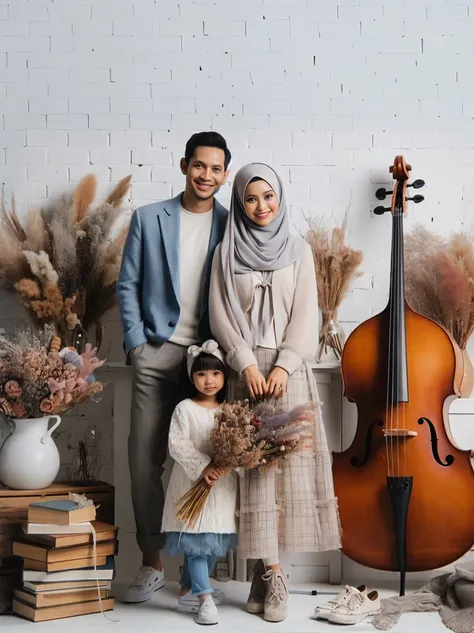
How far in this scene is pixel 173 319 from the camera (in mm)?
3365

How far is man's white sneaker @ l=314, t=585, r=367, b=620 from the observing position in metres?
3.04

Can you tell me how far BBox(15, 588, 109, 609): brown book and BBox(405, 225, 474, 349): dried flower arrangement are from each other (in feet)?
5.92

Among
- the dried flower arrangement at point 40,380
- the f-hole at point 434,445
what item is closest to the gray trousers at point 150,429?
the dried flower arrangement at point 40,380

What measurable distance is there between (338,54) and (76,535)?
2462 mm

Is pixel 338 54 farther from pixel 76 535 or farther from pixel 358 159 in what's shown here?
pixel 76 535

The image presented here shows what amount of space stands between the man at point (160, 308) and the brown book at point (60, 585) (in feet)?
→ 0.85

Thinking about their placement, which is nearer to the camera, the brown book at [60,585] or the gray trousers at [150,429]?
the brown book at [60,585]

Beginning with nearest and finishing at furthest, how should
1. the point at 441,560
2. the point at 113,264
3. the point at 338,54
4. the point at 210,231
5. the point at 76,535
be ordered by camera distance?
the point at 76,535, the point at 441,560, the point at 210,231, the point at 113,264, the point at 338,54

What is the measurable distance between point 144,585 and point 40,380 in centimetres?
87

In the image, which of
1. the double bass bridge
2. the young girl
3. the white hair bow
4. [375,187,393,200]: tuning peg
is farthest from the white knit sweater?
[375,187,393,200]: tuning peg

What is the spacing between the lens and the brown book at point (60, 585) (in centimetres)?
296

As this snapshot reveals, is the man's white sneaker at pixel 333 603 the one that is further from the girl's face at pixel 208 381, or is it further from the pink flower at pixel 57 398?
the pink flower at pixel 57 398

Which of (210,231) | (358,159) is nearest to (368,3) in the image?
(358,159)

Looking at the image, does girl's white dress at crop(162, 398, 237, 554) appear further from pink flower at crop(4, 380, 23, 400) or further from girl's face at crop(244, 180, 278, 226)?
girl's face at crop(244, 180, 278, 226)
